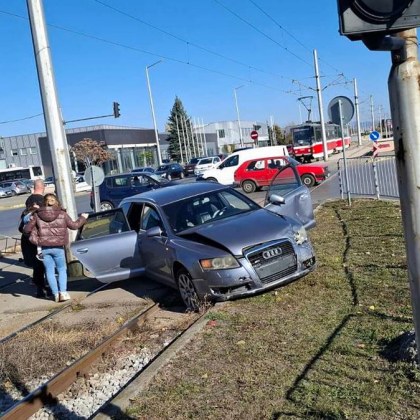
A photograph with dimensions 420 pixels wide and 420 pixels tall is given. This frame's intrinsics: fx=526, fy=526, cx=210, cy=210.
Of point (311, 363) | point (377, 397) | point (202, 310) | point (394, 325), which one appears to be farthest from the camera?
point (202, 310)

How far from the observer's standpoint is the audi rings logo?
645 cm

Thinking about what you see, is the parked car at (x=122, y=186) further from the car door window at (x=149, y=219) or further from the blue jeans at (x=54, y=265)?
the car door window at (x=149, y=219)

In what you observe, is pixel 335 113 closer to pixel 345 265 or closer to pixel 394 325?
pixel 345 265

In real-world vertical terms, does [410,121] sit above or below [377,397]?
above

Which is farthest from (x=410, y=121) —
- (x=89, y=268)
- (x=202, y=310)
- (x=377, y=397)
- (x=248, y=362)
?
(x=89, y=268)

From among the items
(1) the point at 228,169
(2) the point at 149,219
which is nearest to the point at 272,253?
(2) the point at 149,219

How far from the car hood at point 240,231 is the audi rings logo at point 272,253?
0.14 meters

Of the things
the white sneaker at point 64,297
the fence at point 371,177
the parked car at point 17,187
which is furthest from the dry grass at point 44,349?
the parked car at point 17,187

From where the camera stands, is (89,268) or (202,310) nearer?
(202,310)

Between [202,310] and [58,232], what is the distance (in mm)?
2898

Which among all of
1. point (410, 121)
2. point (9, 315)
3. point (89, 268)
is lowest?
point (9, 315)

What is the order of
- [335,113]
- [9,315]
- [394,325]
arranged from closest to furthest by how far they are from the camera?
[394,325] → [9,315] → [335,113]

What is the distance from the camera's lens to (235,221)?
7.15 meters

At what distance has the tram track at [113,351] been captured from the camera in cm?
439
